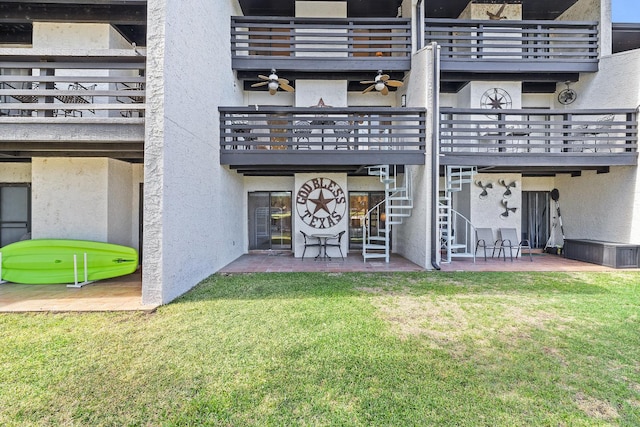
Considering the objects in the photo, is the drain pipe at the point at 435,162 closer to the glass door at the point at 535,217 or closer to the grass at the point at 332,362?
the grass at the point at 332,362

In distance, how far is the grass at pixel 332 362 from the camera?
2.28 m

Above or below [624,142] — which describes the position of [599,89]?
above

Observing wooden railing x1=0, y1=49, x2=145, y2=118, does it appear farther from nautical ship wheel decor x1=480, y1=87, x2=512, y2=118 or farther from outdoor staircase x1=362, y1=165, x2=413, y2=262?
nautical ship wheel decor x1=480, y1=87, x2=512, y2=118

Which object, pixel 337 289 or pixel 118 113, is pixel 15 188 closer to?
pixel 118 113

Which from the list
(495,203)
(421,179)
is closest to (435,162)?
(421,179)

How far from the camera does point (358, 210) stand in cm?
998

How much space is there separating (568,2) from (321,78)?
28.4 ft

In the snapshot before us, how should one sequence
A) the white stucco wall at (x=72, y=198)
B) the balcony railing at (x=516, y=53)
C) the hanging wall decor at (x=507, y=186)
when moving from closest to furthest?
1. the white stucco wall at (x=72, y=198)
2. the balcony railing at (x=516, y=53)
3. the hanging wall decor at (x=507, y=186)

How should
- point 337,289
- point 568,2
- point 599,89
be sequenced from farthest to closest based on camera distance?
1. point 568,2
2. point 599,89
3. point 337,289

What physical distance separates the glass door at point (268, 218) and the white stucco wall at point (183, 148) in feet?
7.83

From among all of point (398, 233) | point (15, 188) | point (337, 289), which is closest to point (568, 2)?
point (398, 233)

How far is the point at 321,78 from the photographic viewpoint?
902cm

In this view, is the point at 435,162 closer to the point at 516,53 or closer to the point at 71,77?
the point at 516,53

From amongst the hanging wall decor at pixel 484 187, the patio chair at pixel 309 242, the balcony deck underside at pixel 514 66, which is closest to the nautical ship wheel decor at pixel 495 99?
the balcony deck underside at pixel 514 66
